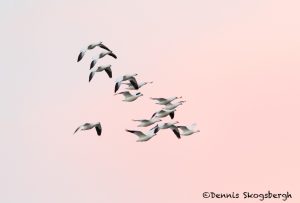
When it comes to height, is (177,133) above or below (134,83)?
below

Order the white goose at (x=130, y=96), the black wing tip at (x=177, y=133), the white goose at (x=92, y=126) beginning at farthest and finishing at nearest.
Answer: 1. the white goose at (x=92, y=126)
2. the black wing tip at (x=177, y=133)
3. the white goose at (x=130, y=96)

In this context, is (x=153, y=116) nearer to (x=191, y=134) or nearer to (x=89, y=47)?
(x=191, y=134)

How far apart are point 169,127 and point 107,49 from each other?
3485 mm

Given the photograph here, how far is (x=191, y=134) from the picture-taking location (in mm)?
21672

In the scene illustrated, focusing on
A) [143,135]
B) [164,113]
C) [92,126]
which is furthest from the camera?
[92,126]

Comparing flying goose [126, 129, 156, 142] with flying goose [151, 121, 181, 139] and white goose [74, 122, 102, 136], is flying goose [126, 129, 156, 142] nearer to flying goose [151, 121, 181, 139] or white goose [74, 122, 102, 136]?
flying goose [151, 121, 181, 139]

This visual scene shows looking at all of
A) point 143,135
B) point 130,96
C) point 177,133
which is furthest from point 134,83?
point 177,133

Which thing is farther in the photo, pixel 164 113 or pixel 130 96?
pixel 164 113

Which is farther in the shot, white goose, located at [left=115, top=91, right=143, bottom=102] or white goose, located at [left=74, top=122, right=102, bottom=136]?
white goose, located at [left=74, top=122, right=102, bottom=136]

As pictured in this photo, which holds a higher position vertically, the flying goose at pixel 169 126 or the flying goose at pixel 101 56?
the flying goose at pixel 101 56

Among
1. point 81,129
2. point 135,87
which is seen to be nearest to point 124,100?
point 135,87

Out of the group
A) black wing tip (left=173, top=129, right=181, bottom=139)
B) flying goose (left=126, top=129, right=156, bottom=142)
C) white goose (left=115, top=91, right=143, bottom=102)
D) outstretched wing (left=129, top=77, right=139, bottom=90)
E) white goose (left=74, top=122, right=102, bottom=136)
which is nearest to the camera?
flying goose (left=126, top=129, right=156, bottom=142)

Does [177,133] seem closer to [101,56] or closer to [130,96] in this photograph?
[130,96]

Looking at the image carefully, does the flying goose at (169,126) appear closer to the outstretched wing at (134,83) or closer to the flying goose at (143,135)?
the flying goose at (143,135)
